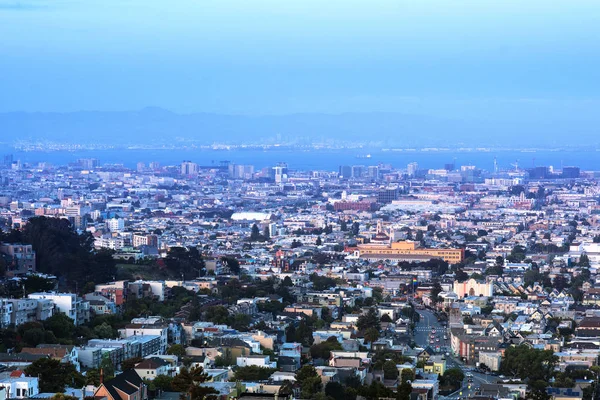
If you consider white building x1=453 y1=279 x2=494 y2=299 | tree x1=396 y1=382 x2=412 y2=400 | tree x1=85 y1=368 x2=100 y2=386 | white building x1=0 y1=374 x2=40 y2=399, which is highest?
white building x1=0 y1=374 x2=40 y2=399

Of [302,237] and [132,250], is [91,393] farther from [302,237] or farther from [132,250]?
[302,237]

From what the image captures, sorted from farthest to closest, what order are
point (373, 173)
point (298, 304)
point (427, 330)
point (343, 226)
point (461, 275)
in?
point (373, 173), point (343, 226), point (461, 275), point (298, 304), point (427, 330)

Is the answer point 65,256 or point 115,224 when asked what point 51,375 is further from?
point 115,224

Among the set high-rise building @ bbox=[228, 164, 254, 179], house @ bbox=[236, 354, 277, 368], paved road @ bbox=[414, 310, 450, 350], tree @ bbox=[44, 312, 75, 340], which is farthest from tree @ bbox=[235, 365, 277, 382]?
high-rise building @ bbox=[228, 164, 254, 179]

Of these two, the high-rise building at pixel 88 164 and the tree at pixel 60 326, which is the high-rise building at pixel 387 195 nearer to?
the high-rise building at pixel 88 164

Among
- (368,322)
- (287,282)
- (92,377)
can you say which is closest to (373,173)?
(287,282)

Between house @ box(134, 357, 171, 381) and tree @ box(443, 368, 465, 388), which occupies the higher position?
house @ box(134, 357, 171, 381)

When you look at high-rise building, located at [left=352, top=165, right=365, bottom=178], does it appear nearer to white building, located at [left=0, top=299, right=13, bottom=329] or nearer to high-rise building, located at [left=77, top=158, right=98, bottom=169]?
high-rise building, located at [left=77, top=158, right=98, bottom=169]
